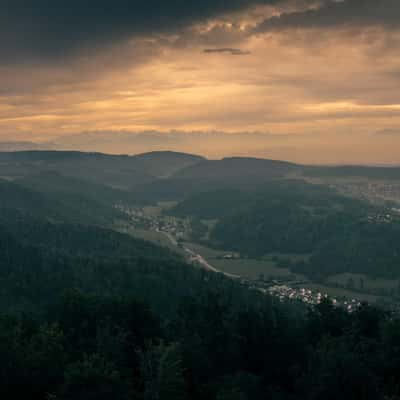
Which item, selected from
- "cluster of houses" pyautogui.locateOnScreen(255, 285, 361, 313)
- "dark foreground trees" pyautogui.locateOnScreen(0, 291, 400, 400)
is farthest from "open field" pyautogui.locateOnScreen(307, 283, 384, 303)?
"dark foreground trees" pyautogui.locateOnScreen(0, 291, 400, 400)

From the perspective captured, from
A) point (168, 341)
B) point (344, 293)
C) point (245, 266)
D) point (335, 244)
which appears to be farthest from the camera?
point (335, 244)

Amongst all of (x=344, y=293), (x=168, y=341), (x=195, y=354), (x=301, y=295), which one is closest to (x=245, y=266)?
(x=344, y=293)

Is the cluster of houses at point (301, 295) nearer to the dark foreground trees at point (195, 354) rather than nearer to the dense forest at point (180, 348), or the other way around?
the dense forest at point (180, 348)

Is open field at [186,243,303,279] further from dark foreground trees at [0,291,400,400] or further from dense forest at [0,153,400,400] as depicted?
dark foreground trees at [0,291,400,400]

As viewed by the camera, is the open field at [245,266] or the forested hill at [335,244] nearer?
the open field at [245,266]

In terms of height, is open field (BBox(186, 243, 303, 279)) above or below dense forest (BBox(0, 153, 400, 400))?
below

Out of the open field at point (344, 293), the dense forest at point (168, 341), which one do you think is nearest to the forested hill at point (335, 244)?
the open field at point (344, 293)

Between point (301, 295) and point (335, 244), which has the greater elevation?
point (335, 244)

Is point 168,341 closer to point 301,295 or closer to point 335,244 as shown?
point 301,295

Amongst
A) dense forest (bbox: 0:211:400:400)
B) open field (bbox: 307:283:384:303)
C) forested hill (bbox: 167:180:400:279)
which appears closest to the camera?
dense forest (bbox: 0:211:400:400)

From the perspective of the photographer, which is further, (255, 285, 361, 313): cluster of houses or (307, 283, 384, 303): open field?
(307, 283, 384, 303): open field

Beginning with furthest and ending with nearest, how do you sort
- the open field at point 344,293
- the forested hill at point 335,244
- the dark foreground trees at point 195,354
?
1. the forested hill at point 335,244
2. the open field at point 344,293
3. the dark foreground trees at point 195,354

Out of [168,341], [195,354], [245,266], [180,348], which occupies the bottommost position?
[245,266]

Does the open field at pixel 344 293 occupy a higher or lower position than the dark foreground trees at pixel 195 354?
lower
